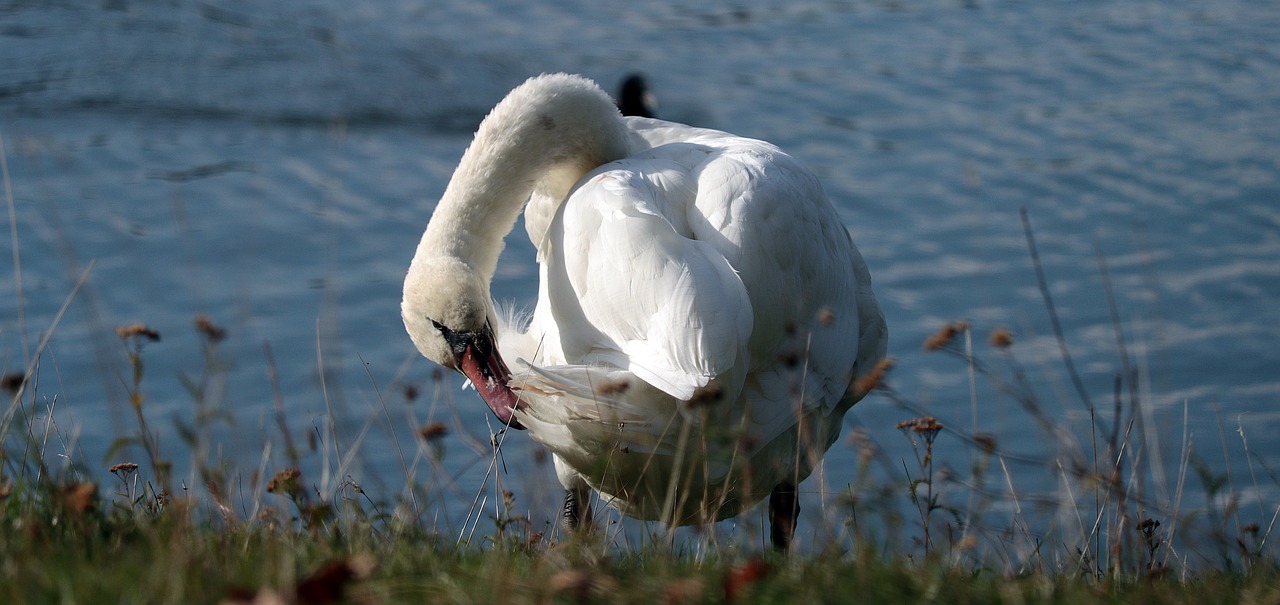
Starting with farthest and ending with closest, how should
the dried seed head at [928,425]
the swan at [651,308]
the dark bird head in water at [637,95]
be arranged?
the dark bird head in water at [637,95] < the dried seed head at [928,425] < the swan at [651,308]

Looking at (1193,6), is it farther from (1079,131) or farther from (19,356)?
(19,356)

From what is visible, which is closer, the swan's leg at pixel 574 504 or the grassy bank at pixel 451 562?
the grassy bank at pixel 451 562

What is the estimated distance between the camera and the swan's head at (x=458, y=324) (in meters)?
4.21

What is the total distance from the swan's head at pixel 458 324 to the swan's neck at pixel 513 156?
0.26 m

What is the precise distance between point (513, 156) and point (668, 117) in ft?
24.5

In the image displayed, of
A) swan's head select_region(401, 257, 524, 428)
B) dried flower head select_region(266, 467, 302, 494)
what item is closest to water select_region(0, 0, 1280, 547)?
swan's head select_region(401, 257, 524, 428)

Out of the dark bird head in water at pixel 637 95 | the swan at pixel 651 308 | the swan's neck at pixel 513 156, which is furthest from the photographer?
the dark bird head in water at pixel 637 95

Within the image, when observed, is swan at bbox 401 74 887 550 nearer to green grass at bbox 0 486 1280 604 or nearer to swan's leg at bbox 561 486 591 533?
swan's leg at bbox 561 486 591 533

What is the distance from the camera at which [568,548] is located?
Answer: 10.6ft

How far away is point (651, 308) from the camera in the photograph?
11.7 ft

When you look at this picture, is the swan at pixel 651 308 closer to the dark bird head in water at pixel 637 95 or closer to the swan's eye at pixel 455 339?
the swan's eye at pixel 455 339

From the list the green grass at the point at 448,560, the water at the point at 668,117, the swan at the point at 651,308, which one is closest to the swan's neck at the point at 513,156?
the swan at the point at 651,308

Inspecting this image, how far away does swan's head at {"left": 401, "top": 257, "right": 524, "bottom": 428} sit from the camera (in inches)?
166

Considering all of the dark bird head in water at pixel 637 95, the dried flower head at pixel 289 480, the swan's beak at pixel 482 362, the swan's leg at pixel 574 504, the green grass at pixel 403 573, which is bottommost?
the dark bird head in water at pixel 637 95
